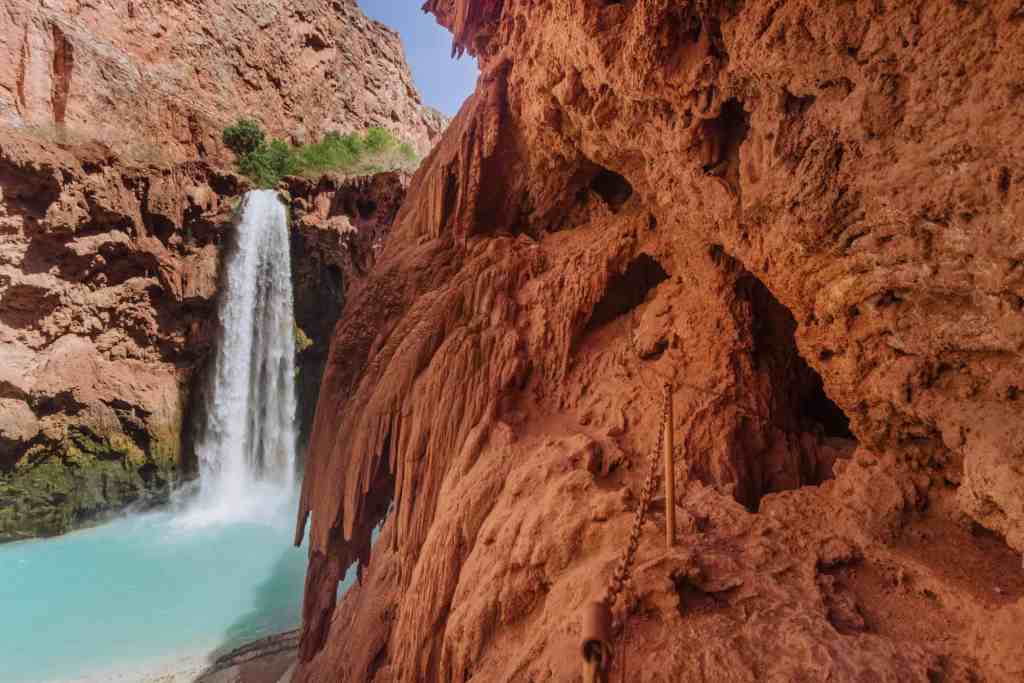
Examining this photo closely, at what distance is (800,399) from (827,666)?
232 centimetres

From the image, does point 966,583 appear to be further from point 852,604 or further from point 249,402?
point 249,402

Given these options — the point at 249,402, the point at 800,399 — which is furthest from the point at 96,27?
the point at 800,399

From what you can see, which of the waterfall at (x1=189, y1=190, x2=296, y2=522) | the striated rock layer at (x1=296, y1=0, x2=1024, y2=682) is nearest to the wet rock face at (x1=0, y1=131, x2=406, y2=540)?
the waterfall at (x1=189, y1=190, x2=296, y2=522)

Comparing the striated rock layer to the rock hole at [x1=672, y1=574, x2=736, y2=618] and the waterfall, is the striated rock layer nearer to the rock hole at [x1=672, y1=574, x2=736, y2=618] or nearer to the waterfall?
the rock hole at [x1=672, y1=574, x2=736, y2=618]

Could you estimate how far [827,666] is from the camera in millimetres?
1686

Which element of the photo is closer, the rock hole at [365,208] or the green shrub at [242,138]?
the rock hole at [365,208]

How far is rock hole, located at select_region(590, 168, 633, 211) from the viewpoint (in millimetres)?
5090

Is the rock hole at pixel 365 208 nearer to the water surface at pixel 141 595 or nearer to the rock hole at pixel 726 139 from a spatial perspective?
the water surface at pixel 141 595

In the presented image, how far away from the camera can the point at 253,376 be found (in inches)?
562

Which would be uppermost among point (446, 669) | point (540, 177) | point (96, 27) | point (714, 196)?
point (96, 27)

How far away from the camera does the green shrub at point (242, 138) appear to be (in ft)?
53.7

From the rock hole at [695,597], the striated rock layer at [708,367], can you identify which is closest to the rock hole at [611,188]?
the striated rock layer at [708,367]

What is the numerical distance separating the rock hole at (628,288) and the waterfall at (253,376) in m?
12.9

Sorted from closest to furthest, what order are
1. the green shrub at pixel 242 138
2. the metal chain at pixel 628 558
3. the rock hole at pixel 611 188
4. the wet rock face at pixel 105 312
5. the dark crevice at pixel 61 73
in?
the metal chain at pixel 628 558 < the rock hole at pixel 611 188 < the wet rock face at pixel 105 312 < the dark crevice at pixel 61 73 < the green shrub at pixel 242 138
